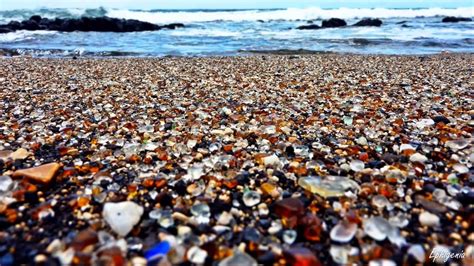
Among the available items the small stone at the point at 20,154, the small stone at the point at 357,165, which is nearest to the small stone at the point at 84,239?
the small stone at the point at 20,154

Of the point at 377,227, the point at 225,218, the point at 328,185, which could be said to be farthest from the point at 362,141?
the point at 225,218

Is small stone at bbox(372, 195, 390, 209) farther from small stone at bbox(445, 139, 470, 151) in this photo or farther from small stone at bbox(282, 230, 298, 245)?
small stone at bbox(445, 139, 470, 151)

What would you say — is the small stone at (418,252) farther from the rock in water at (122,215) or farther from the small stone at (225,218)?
the rock in water at (122,215)

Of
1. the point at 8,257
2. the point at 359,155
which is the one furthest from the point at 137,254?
the point at 359,155

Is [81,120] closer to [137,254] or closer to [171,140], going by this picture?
[171,140]

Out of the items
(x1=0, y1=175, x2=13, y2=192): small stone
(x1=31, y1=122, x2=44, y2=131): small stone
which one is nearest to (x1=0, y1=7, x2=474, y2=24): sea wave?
(x1=31, y1=122, x2=44, y2=131): small stone

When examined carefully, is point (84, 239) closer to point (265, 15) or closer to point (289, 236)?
point (289, 236)

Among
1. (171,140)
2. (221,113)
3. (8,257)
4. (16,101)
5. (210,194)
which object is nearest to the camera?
(8,257)
